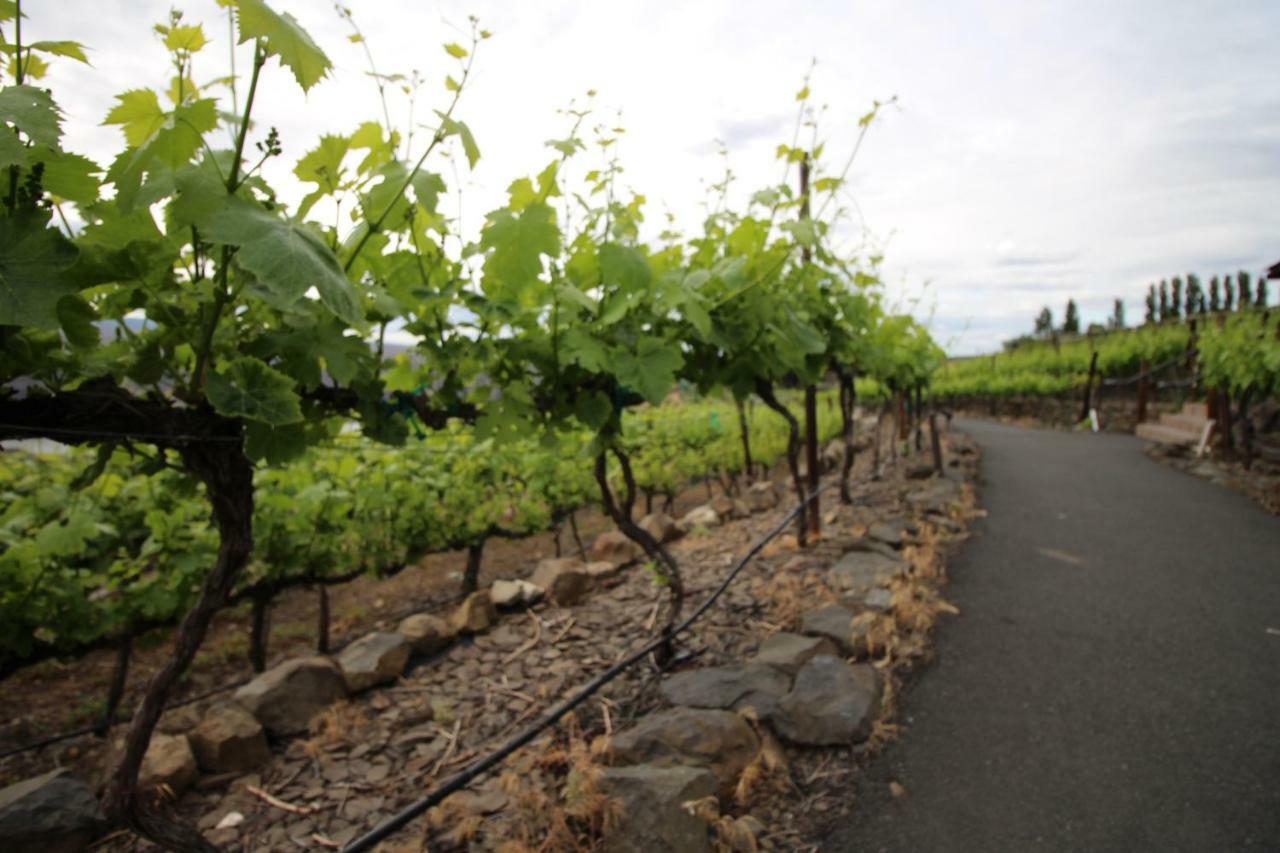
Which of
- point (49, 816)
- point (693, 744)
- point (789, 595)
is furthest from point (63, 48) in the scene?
point (789, 595)

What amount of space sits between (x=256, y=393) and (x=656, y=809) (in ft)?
5.91

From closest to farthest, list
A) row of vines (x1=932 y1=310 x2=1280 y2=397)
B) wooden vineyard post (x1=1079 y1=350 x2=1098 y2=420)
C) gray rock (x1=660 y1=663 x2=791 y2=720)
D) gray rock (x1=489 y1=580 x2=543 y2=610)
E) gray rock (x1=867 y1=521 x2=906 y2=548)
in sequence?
1. gray rock (x1=660 y1=663 x2=791 y2=720)
2. gray rock (x1=489 y1=580 x2=543 y2=610)
3. gray rock (x1=867 y1=521 x2=906 y2=548)
4. row of vines (x1=932 y1=310 x2=1280 y2=397)
5. wooden vineyard post (x1=1079 y1=350 x2=1098 y2=420)

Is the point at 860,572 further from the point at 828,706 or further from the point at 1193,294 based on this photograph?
the point at 1193,294

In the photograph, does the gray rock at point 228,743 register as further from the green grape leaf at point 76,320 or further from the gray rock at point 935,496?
the gray rock at point 935,496

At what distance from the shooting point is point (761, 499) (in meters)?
8.41

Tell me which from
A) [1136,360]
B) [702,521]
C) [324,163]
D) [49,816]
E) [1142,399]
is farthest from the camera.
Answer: [1136,360]

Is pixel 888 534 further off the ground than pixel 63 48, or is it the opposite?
pixel 63 48

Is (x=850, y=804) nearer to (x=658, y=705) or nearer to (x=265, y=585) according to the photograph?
(x=658, y=705)

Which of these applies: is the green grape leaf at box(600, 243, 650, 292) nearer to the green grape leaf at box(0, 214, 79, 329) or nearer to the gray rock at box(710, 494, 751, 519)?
the green grape leaf at box(0, 214, 79, 329)

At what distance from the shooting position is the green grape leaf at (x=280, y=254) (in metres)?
1.03

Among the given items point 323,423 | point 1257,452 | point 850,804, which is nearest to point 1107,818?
point 850,804

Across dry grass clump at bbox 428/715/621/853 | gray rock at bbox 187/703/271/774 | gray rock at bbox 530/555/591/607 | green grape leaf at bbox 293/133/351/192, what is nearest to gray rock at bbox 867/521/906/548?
gray rock at bbox 530/555/591/607

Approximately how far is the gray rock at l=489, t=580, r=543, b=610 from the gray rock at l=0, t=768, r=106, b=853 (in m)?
2.62

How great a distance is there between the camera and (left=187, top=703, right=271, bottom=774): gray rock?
3092mm
